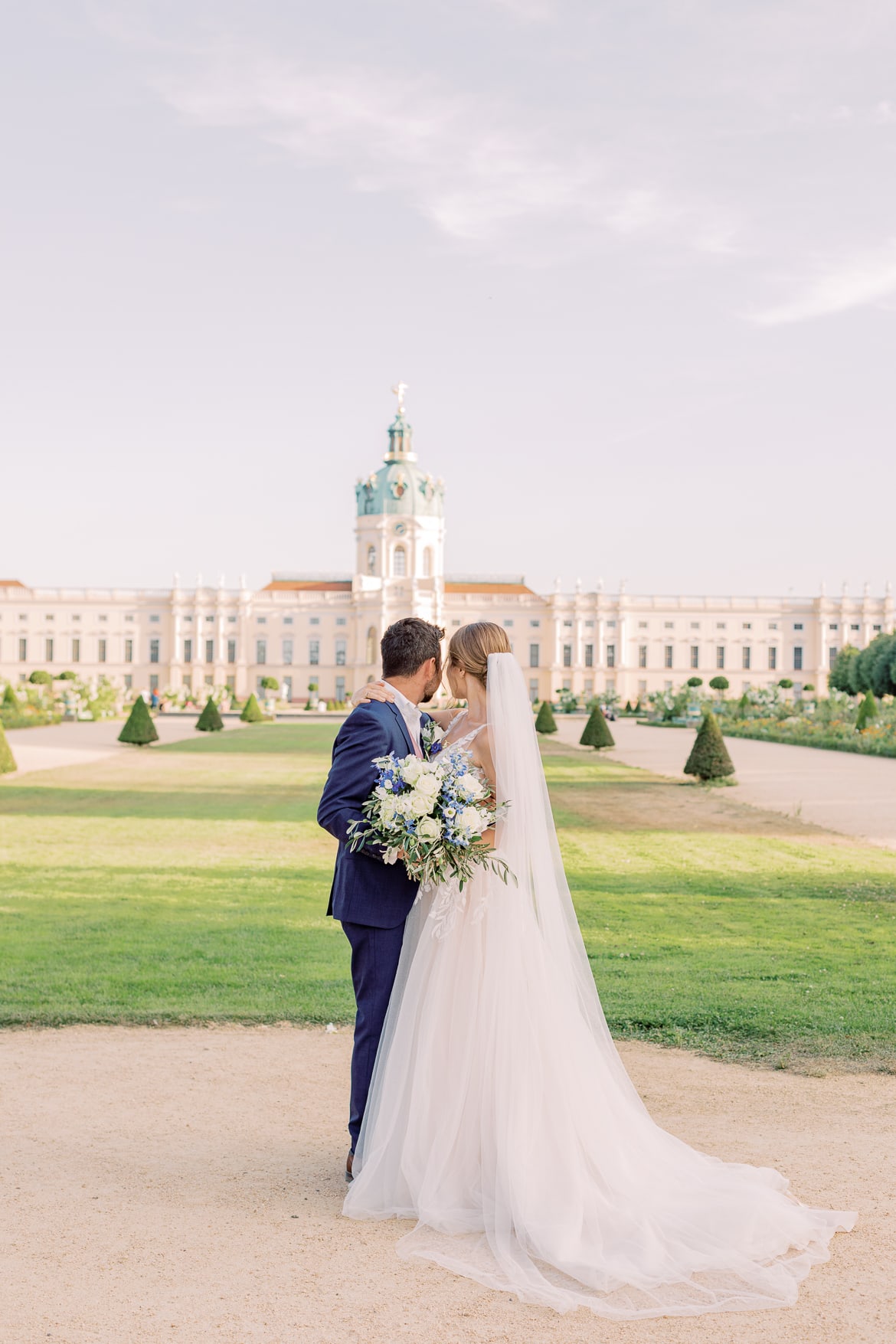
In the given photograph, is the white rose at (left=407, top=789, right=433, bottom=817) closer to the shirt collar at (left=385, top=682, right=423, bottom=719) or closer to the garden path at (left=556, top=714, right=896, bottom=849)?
the shirt collar at (left=385, top=682, right=423, bottom=719)

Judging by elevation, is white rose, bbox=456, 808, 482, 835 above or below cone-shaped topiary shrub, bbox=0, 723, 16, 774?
above

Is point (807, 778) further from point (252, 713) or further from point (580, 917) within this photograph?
point (252, 713)

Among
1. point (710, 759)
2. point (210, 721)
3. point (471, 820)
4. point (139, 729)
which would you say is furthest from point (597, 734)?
point (471, 820)

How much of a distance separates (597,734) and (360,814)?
21112 millimetres

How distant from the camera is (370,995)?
3154 millimetres

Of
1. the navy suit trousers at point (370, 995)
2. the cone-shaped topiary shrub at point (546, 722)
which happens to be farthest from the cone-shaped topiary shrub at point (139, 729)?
the navy suit trousers at point (370, 995)

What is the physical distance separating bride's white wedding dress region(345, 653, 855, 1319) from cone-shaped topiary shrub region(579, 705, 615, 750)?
2065cm

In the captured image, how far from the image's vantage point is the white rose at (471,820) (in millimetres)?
2887

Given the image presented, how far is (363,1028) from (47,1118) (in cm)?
121

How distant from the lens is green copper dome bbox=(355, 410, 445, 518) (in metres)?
74.7

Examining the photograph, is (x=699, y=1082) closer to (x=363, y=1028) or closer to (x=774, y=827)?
(x=363, y=1028)

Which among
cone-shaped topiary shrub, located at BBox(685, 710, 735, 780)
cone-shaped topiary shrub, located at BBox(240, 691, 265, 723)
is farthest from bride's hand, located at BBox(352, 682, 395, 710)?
cone-shaped topiary shrub, located at BBox(240, 691, 265, 723)

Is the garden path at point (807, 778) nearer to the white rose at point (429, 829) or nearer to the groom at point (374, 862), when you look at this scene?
the groom at point (374, 862)

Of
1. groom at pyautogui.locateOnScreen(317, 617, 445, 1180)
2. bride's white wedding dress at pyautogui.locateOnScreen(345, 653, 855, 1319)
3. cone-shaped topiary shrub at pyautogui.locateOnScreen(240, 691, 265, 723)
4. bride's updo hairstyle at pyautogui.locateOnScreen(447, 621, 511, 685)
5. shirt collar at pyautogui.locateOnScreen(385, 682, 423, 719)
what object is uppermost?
bride's updo hairstyle at pyautogui.locateOnScreen(447, 621, 511, 685)
